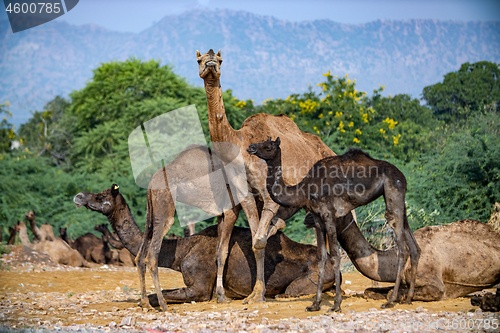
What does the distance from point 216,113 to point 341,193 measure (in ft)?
7.84

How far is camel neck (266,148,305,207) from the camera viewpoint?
6.79 m

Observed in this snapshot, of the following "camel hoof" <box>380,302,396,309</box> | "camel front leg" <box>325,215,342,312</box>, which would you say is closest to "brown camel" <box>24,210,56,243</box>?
"camel front leg" <box>325,215,342,312</box>

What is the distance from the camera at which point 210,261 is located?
846 cm

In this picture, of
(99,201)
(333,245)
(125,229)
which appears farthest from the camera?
(125,229)

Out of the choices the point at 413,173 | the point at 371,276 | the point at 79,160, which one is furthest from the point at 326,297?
the point at 79,160

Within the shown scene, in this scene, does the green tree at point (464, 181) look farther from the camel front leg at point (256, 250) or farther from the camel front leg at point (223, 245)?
the camel front leg at point (223, 245)

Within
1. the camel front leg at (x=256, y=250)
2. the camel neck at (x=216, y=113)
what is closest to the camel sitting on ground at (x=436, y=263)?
the camel front leg at (x=256, y=250)

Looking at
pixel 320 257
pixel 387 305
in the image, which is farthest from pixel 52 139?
pixel 387 305

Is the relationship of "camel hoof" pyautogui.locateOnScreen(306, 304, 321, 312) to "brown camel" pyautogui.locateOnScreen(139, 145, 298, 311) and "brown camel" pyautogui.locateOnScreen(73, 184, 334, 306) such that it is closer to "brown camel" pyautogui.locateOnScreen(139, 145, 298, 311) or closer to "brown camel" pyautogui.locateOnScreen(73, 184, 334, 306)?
"brown camel" pyautogui.locateOnScreen(73, 184, 334, 306)

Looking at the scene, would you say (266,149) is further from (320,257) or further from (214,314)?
(214,314)

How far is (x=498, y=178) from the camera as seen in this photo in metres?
12.1

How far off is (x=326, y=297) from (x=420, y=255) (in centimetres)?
171

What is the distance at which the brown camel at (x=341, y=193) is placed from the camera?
6.80 metres

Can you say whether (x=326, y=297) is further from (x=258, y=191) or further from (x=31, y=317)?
(x=31, y=317)
